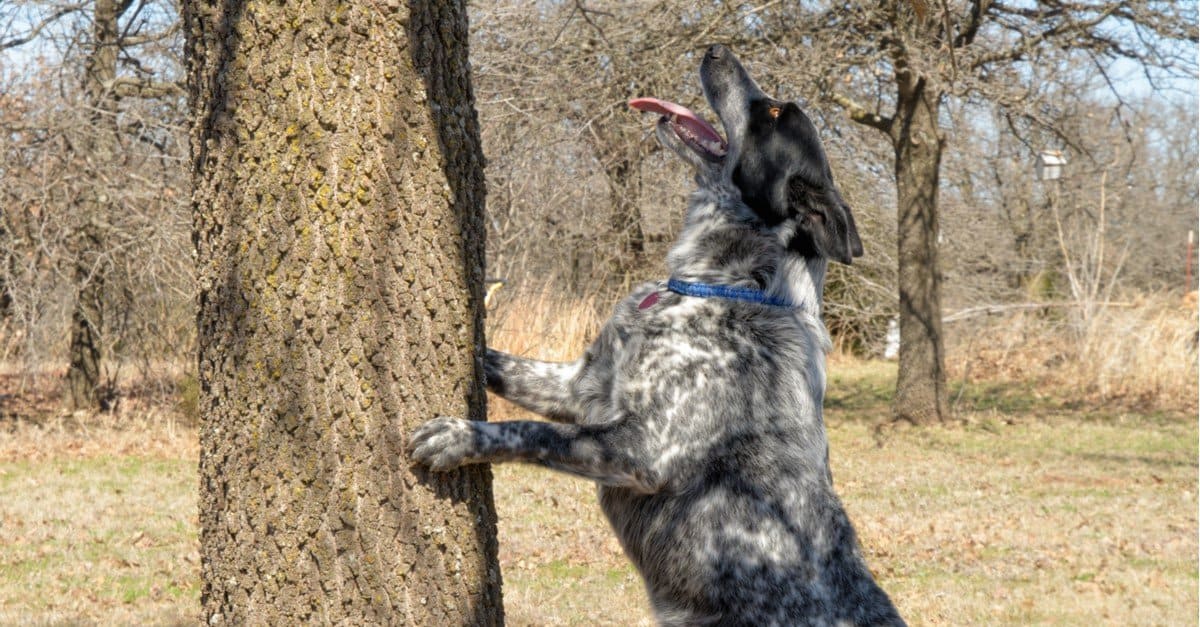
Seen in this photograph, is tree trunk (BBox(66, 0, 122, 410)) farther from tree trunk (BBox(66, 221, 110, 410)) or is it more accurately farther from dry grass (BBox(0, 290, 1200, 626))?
dry grass (BBox(0, 290, 1200, 626))

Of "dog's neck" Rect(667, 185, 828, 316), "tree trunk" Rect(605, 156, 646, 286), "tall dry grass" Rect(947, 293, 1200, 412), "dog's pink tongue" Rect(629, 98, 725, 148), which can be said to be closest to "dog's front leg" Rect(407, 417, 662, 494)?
"dog's neck" Rect(667, 185, 828, 316)

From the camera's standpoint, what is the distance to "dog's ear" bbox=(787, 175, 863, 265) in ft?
11.4

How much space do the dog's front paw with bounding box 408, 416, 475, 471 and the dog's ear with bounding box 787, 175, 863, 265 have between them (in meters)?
1.35

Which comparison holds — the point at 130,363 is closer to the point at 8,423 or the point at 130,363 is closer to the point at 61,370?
the point at 8,423

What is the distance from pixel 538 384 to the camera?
11.5 feet

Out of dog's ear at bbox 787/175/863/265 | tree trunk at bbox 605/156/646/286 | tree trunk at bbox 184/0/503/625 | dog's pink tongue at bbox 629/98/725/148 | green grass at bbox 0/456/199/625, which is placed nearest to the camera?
tree trunk at bbox 184/0/503/625

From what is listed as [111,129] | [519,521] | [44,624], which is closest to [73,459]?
[111,129]

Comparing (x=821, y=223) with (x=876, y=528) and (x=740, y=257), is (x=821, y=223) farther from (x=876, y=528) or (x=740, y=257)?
(x=876, y=528)

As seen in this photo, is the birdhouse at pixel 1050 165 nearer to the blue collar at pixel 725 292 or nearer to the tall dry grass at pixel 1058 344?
the tall dry grass at pixel 1058 344

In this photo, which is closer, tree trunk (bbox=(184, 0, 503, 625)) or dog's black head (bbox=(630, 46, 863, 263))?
tree trunk (bbox=(184, 0, 503, 625))

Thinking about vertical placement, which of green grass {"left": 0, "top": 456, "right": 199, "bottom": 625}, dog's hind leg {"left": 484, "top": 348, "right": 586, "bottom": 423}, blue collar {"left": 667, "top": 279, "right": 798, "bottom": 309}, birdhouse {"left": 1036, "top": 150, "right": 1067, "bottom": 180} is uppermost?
birdhouse {"left": 1036, "top": 150, "right": 1067, "bottom": 180}

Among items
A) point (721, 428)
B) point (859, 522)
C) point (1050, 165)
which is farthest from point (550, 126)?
point (721, 428)

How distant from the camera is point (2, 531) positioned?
6.93 metres

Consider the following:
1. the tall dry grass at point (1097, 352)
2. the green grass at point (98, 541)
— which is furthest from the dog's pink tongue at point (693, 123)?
the tall dry grass at point (1097, 352)
